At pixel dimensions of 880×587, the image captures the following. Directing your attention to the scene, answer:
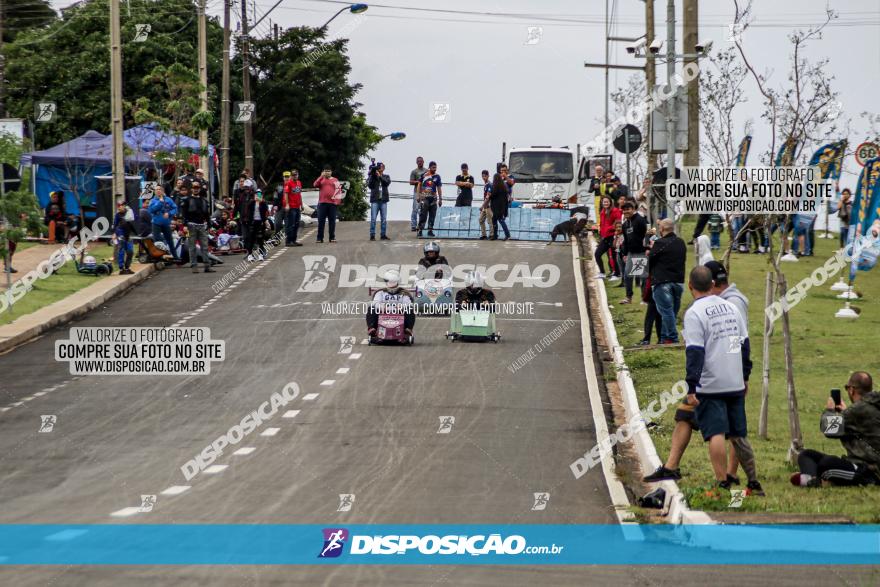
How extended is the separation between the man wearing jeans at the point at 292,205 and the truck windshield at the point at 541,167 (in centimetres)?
945

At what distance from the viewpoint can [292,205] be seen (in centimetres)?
3972

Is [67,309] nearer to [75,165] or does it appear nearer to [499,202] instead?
[75,165]

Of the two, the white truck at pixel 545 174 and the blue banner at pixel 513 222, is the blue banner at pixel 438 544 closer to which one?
the blue banner at pixel 513 222

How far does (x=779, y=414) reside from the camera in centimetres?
1794

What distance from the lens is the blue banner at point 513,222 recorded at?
4278 cm

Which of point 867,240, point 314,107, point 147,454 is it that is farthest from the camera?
point 314,107

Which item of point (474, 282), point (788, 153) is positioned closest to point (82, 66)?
point (474, 282)

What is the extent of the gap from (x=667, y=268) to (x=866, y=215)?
6.46m

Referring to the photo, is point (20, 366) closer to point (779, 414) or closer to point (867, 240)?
point (779, 414)

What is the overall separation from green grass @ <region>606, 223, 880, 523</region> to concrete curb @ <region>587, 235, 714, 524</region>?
0.17m

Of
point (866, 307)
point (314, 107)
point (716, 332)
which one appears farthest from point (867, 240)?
point (314, 107)

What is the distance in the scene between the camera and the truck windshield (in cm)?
4725

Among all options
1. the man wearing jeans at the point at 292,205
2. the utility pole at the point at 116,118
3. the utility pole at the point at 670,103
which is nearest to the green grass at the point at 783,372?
the utility pole at the point at 670,103

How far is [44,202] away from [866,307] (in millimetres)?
26736
